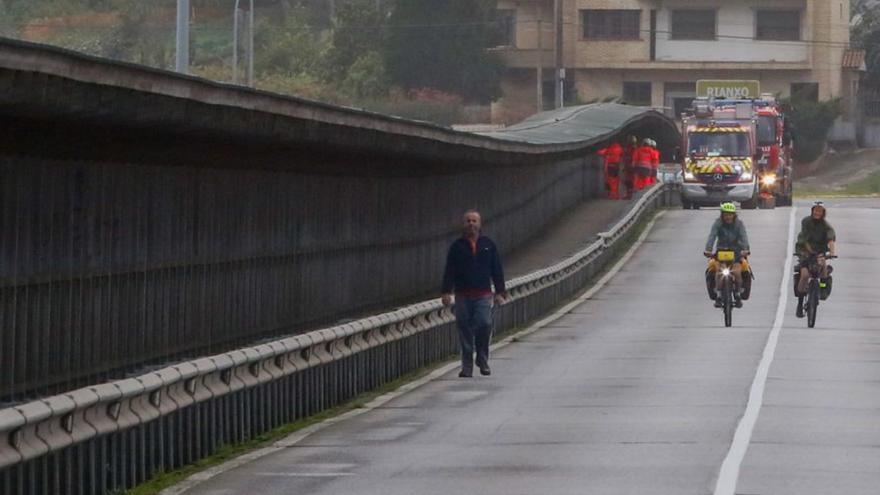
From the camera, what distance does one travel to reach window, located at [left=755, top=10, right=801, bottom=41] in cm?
10231

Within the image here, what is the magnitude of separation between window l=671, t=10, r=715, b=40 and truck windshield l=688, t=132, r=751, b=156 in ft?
130

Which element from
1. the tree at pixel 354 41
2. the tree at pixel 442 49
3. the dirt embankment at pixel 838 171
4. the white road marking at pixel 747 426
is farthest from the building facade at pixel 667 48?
the white road marking at pixel 747 426

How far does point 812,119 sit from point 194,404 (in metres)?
86.5

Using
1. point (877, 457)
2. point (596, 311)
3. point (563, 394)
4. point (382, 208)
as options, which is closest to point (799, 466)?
point (877, 457)

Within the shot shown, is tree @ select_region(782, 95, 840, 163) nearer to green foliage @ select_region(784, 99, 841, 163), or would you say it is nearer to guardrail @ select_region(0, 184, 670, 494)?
green foliage @ select_region(784, 99, 841, 163)

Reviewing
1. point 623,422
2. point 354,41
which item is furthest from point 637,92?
point 623,422

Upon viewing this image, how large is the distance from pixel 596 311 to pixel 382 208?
6.04m

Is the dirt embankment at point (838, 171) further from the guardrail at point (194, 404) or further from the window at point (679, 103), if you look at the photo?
the guardrail at point (194, 404)

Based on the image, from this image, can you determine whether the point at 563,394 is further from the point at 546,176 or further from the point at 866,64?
the point at 866,64

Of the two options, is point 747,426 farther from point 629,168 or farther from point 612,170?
point 629,168

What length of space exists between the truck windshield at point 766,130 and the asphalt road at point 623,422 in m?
30.8

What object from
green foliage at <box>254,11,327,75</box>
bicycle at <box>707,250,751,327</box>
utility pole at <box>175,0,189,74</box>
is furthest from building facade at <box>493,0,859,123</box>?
utility pole at <box>175,0,189,74</box>

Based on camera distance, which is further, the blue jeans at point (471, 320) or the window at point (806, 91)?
the window at point (806, 91)

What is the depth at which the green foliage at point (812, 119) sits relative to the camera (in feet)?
326
